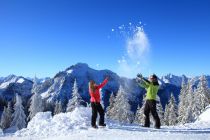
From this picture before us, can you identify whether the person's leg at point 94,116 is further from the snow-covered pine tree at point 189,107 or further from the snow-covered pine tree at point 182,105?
the snow-covered pine tree at point 182,105

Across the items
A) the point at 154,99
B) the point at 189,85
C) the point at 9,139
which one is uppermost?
the point at 189,85

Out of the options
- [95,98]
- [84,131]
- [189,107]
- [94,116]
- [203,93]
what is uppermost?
[203,93]

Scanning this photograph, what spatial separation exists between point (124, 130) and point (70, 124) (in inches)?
136

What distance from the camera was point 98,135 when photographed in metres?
17.1

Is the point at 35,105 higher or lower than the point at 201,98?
lower

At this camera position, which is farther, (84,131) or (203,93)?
(203,93)

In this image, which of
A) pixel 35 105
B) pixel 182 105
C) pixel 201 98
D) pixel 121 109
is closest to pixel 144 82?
pixel 201 98

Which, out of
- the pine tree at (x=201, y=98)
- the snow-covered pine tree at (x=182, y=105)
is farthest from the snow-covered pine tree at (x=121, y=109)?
the pine tree at (x=201, y=98)

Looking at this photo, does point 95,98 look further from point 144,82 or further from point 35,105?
point 35,105

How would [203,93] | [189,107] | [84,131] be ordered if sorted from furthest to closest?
[203,93]
[189,107]
[84,131]

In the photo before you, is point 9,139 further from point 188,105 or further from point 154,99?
point 188,105

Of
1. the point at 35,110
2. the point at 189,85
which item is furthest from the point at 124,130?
the point at 35,110

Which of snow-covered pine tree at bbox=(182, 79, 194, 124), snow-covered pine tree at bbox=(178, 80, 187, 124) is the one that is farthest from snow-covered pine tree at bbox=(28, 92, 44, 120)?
snow-covered pine tree at bbox=(182, 79, 194, 124)

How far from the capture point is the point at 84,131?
61.8 feet
